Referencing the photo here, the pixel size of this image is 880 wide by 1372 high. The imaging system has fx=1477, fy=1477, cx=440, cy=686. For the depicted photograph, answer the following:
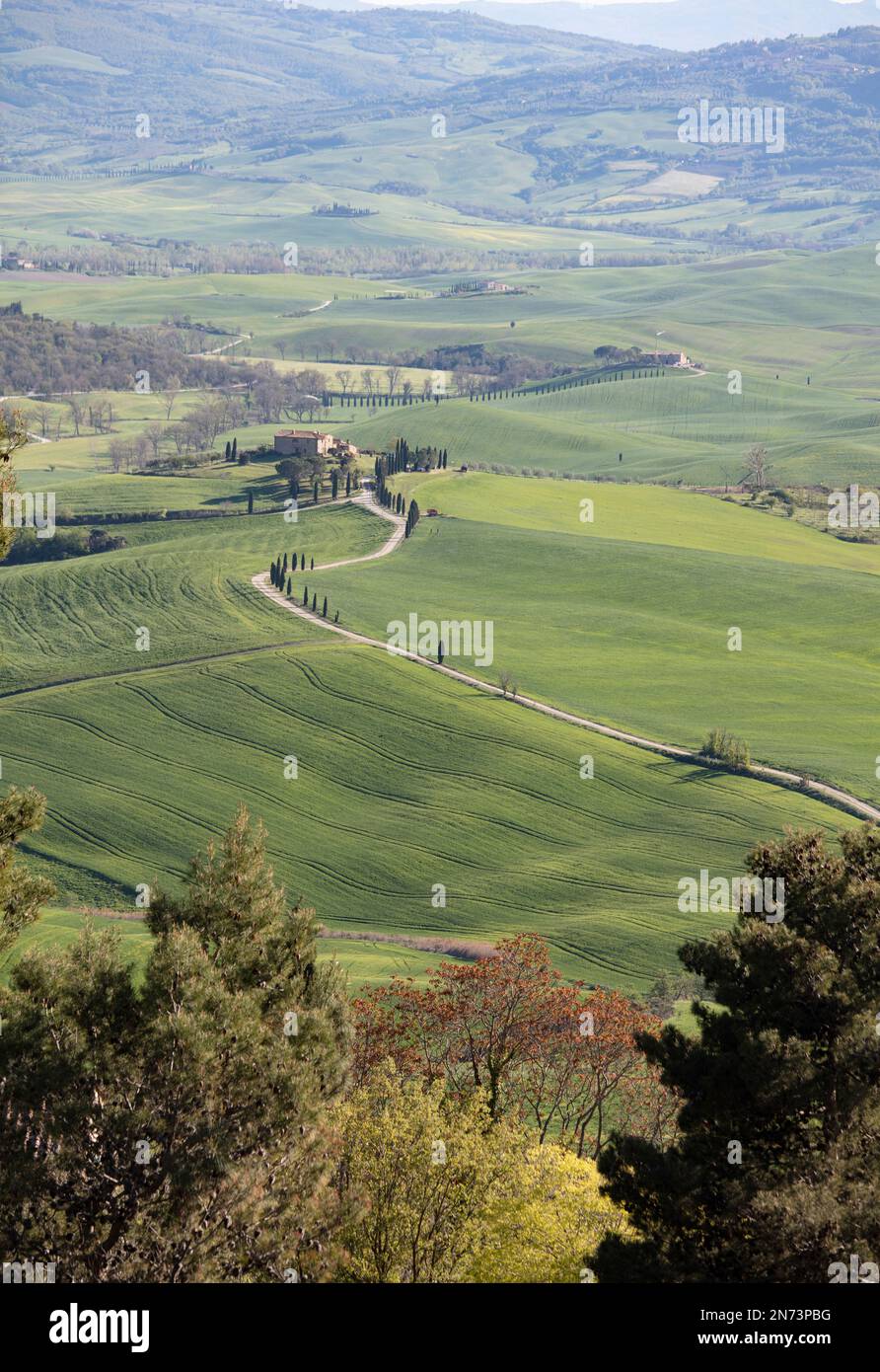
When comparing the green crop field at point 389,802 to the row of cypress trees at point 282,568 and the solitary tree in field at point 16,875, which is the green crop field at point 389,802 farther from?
the solitary tree in field at point 16,875

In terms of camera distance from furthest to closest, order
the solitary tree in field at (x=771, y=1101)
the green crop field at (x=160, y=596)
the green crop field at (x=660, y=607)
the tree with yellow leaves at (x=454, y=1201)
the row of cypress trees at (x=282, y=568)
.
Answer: the row of cypress trees at (x=282, y=568), the green crop field at (x=160, y=596), the green crop field at (x=660, y=607), the tree with yellow leaves at (x=454, y=1201), the solitary tree in field at (x=771, y=1101)

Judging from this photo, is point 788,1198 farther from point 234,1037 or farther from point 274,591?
point 274,591

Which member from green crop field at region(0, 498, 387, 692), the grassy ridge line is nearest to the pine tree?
the grassy ridge line

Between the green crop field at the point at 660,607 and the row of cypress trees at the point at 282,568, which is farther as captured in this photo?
the row of cypress trees at the point at 282,568

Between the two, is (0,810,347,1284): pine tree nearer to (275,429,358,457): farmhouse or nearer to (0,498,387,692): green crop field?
(0,498,387,692): green crop field

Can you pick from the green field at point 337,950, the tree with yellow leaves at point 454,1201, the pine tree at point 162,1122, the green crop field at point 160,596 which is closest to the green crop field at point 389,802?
the green field at point 337,950

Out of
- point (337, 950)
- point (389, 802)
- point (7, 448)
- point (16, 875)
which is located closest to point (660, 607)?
point (389, 802)

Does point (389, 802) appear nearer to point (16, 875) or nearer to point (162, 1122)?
point (16, 875)
